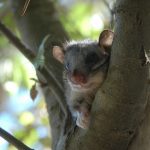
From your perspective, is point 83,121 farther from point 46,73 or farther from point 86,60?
point 46,73

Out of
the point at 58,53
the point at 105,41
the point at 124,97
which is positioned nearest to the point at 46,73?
the point at 58,53

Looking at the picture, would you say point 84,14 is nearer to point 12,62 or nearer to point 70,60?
point 12,62

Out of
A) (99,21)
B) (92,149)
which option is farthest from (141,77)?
(99,21)

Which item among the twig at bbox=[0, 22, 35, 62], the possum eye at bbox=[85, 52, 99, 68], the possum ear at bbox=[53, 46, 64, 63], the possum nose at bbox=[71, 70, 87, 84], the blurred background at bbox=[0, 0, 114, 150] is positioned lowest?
the blurred background at bbox=[0, 0, 114, 150]

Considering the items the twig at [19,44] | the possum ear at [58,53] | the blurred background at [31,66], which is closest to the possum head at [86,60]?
the possum ear at [58,53]

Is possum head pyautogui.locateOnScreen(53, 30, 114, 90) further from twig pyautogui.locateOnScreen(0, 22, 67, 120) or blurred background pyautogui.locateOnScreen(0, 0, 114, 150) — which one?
blurred background pyautogui.locateOnScreen(0, 0, 114, 150)

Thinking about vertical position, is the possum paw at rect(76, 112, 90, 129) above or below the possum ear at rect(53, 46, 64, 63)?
above

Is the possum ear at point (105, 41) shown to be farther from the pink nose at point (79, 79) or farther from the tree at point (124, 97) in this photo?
the tree at point (124, 97)

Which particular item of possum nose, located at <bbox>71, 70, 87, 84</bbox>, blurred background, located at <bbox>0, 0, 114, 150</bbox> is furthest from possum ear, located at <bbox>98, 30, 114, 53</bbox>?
blurred background, located at <bbox>0, 0, 114, 150</bbox>
